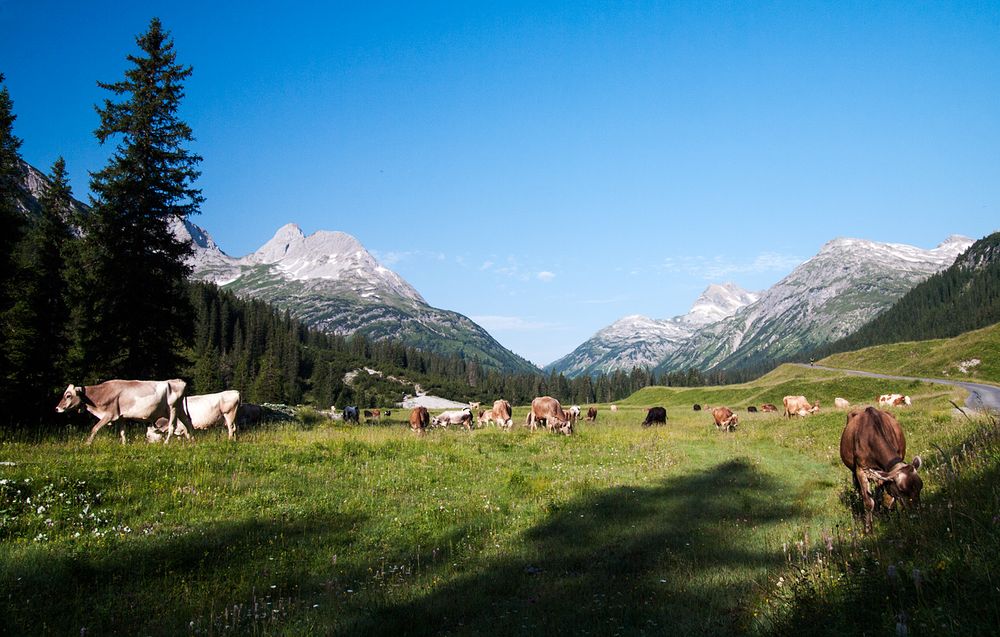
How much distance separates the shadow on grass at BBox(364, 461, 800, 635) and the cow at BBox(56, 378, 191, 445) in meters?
14.1

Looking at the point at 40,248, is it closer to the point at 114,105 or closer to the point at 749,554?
the point at 114,105

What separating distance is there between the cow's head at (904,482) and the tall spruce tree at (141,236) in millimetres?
29864

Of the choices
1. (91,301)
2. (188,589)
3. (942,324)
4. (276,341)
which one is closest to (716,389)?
(91,301)

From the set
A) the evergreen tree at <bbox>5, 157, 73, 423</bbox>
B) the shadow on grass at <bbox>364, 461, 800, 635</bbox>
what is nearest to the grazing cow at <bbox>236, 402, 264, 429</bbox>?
the evergreen tree at <bbox>5, 157, 73, 423</bbox>

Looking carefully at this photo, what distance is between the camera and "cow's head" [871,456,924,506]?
30.5 ft

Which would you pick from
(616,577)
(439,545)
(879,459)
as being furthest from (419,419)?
(879,459)

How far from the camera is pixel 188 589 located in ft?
26.2

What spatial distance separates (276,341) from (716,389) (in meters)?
138

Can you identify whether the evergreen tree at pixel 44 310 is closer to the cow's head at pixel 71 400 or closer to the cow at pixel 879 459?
the cow's head at pixel 71 400

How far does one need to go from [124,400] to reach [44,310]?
2978 cm

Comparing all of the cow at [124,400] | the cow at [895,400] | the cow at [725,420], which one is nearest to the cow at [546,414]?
the cow at [725,420]

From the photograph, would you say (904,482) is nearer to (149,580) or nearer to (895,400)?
(149,580)

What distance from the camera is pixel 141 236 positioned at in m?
27.0

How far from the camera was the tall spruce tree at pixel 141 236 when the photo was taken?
25859 millimetres
